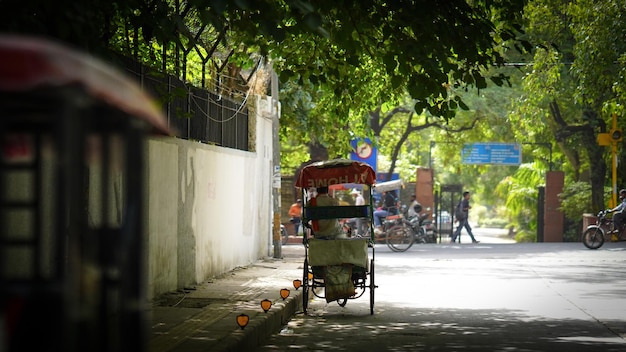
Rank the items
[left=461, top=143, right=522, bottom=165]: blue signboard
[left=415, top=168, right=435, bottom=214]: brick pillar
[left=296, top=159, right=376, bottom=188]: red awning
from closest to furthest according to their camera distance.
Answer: [left=296, top=159, right=376, bottom=188]: red awning < [left=415, top=168, right=435, bottom=214]: brick pillar < [left=461, top=143, right=522, bottom=165]: blue signboard

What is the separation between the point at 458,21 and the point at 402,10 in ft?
2.36

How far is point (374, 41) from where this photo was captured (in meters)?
13.4

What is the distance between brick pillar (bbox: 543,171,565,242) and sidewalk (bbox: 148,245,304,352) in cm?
2364

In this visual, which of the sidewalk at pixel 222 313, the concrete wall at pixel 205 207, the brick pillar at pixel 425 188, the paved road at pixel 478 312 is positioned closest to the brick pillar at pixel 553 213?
the brick pillar at pixel 425 188

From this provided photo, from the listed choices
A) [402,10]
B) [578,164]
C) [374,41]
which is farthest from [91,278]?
[578,164]

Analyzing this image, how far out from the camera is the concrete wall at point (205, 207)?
1439 centimetres

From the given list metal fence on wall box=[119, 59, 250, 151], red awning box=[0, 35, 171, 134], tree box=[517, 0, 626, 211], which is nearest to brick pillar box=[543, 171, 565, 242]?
tree box=[517, 0, 626, 211]

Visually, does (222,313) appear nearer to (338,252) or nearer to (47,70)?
(338,252)

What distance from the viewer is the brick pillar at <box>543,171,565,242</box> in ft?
134

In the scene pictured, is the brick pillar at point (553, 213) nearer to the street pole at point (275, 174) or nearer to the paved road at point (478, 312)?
the paved road at point (478, 312)

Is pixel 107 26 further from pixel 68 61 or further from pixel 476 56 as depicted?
pixel 68 61

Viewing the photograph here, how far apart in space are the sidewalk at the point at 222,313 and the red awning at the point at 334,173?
159 cm

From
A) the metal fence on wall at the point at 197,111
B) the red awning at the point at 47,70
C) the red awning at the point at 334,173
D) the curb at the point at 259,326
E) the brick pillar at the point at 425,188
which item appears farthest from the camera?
the brick pillar at the point at 425,188

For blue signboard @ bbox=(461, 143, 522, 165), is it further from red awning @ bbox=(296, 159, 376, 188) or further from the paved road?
red awning @ bbox=(296, 159, 376, 188)
